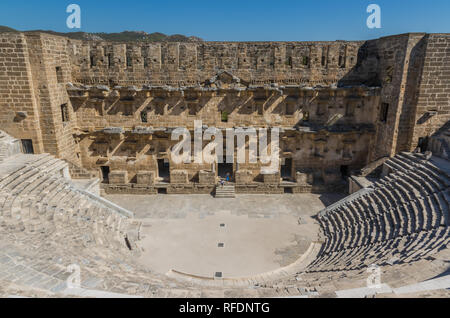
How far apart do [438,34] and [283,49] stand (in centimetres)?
678

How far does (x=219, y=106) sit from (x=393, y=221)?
10037 millimetres

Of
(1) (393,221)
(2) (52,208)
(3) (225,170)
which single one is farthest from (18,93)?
(1) (393,221)

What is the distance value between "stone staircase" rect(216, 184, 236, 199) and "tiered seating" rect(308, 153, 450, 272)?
4918 millimetres

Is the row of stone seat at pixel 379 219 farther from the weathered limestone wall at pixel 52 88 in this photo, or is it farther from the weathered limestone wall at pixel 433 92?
the weathered limestone wall at pixel 52 88

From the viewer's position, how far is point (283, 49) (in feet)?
53.2

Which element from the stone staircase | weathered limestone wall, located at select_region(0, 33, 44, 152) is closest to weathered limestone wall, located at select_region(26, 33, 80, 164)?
weathered limestone wall, located at select_region(0, 33, 44, 152)

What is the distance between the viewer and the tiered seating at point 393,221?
9.06 metres

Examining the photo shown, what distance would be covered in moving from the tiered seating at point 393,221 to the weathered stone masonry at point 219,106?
2.65 m

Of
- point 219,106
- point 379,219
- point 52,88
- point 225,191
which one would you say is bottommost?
point 225,191

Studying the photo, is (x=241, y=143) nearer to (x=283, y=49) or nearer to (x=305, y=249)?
(x=283, y=49)

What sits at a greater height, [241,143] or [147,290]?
[241,143]

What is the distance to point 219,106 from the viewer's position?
17.0 metres

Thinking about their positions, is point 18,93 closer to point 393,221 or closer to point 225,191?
point 225,191
